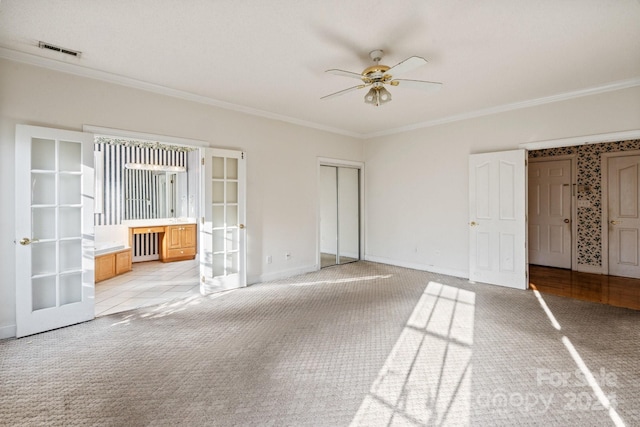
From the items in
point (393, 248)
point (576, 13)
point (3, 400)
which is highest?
point (576, 13)

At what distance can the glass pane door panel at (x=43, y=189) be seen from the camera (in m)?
3.13

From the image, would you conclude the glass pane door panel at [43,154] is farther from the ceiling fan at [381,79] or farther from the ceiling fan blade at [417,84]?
the ceiling fan blade at [417,84]

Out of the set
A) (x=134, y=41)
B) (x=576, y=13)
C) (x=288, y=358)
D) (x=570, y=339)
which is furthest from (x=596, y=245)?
(x=134, y=41)

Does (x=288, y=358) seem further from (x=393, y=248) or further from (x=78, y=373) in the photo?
(x=393, y=248)

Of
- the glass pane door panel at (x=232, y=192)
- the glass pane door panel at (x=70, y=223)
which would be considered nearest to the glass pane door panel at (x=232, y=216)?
the glass pane door panel at (x=232, y=192)

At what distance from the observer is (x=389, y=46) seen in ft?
9.55

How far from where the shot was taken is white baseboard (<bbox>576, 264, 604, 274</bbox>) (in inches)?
223

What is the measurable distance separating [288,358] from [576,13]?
3.52m

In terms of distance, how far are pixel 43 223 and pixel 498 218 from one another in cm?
571

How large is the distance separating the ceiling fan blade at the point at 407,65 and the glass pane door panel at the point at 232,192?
278 centimetres

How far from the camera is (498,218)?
15.6 ft

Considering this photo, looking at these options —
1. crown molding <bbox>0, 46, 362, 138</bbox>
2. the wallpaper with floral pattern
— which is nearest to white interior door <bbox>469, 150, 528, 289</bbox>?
the wallpaper with floral pattern

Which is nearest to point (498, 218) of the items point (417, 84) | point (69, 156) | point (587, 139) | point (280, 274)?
point (587, 139)

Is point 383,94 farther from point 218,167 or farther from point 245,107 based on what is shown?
point 218,167
